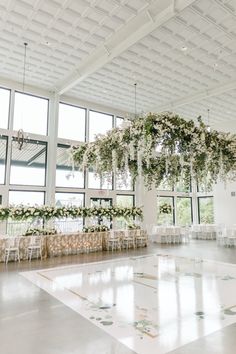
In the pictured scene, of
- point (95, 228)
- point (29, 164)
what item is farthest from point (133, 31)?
point (95, 228)

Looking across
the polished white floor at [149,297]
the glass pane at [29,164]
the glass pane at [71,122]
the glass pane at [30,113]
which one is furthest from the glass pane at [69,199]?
the polished white floor at [149,297]

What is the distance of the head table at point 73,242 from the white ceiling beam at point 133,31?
549cm

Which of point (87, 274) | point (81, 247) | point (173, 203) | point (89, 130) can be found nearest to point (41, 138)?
point (89, 130)

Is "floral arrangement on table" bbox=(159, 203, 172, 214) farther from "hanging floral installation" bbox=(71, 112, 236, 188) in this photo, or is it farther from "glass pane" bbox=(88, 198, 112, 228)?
"hanging floral installation" bbox=(71, 112, 236, 188)

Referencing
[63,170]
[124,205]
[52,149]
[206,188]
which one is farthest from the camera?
[124,205]

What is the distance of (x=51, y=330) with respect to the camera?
A: 338cm

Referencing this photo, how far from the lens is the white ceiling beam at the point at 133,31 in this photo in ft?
19.2

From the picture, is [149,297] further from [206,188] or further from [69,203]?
[69,203]

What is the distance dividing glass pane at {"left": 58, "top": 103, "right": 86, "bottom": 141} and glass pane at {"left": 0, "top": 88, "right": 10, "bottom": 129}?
84.7 inches

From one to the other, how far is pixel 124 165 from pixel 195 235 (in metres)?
8.76

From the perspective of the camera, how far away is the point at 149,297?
15.3ft

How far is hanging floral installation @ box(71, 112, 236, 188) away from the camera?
591 cm

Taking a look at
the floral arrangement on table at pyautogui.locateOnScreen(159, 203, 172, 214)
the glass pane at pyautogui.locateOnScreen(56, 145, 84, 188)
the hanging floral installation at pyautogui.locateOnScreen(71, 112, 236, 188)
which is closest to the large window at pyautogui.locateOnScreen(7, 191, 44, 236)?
the glass pane at pyautogui.locateOnScreen(56, 145, 84, 188)

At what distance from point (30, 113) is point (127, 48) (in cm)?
525
